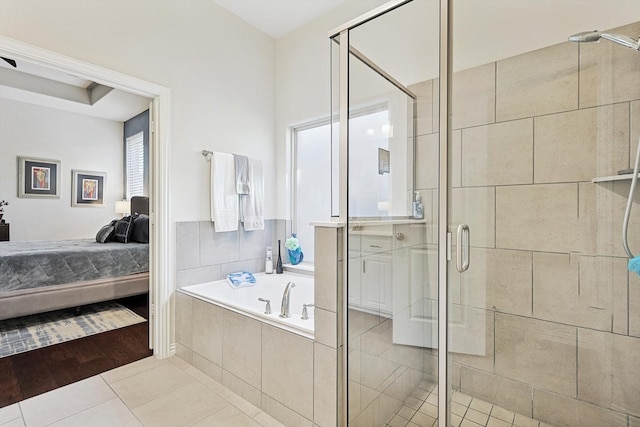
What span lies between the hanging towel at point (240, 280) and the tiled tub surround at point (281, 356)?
0.39m

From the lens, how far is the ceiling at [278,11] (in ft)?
8.88

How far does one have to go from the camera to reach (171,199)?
2447 mm

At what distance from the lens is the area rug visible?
2648 mm

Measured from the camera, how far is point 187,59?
255 cm

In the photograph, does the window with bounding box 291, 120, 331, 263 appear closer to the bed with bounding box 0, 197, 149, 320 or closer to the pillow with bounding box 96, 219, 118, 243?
the bed with bounding box 0, 197, 149, 320

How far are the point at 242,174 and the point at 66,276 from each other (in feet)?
6.96

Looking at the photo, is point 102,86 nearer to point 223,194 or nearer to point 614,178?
point 223,194

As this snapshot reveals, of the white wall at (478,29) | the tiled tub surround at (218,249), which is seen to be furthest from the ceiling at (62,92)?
the white wall at (478,29)

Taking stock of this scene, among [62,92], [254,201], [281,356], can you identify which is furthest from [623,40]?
A: [62,92]

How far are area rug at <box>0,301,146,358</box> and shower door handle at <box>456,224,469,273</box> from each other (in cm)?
320

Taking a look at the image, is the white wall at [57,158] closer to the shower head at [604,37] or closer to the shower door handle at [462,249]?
the shower door handle at [462,249]

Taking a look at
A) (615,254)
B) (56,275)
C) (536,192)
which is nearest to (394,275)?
(536,192)

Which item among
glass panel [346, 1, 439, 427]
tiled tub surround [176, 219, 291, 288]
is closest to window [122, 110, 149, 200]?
tiled tub surround [176, 219, 291, 288]

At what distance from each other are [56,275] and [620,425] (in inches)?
169
